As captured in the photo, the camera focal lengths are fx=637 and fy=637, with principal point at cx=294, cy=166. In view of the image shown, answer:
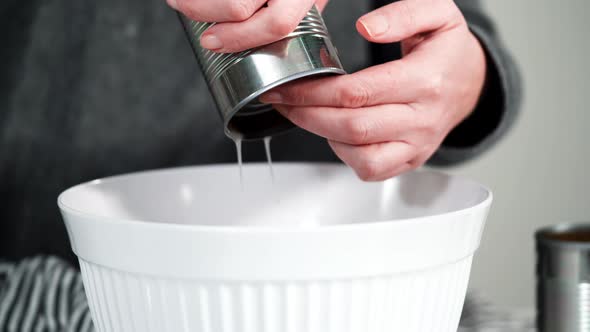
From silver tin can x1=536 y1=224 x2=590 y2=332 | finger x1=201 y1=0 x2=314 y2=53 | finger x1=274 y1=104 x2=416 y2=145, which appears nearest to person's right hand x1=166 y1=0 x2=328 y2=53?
finger x1=201 y1=0 x2=314 y2=53

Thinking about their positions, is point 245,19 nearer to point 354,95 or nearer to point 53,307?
point 354,95

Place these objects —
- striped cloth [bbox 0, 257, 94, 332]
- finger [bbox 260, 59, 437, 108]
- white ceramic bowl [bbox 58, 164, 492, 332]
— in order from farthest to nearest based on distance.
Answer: striped cloth [bbox 0, 257, 94, 332] < finger [bbox 260, 59, 437, 108] < white ceramic bowl [bbox 58, 164, 492, 332]

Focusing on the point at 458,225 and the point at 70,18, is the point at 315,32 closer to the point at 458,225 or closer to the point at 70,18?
the point at 458,225

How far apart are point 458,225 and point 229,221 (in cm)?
32

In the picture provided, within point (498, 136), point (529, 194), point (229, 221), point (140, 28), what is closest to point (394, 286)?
point (229, 221)

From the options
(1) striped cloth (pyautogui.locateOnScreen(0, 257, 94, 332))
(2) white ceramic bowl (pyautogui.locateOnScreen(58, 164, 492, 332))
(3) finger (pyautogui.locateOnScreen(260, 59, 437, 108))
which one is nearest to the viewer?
(2) white ceramic bowl (pyautogui.locateOnScreen(58, 164, 492, 332))

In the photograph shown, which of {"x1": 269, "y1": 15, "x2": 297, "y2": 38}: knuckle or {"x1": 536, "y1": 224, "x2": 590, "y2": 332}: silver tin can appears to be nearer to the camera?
{"x1": 269, "y1": 15, "x2": 297, "y2": 38}: knuckle

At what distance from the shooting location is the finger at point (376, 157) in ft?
1.90

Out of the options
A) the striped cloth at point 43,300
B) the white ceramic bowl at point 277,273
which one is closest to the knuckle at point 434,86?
the white ceramic bowl at point 277,273

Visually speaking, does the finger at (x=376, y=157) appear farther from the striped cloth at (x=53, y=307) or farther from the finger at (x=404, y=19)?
the striped cloth at (x=53, y=307)

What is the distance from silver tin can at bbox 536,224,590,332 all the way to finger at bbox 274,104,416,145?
197mm

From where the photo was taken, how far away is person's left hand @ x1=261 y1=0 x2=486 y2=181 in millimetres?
534

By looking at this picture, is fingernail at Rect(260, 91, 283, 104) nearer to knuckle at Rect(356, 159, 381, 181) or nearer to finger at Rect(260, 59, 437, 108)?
finger at Rect(260, 59, 437, 108)

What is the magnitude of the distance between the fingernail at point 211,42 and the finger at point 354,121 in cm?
11
